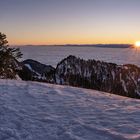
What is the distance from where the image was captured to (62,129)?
19.9 ft

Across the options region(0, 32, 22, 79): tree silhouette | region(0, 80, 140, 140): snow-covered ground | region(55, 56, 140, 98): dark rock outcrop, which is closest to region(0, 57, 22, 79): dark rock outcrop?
region(0, 32, 22, 79): tree silhouette

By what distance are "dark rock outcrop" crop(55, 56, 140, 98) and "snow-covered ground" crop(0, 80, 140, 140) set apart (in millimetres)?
14478

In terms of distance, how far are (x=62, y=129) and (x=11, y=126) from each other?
3.33 ft

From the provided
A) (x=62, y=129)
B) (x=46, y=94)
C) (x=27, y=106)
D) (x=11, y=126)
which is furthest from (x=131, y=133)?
(x=46, y=94)

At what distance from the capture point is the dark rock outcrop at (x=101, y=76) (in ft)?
81.7

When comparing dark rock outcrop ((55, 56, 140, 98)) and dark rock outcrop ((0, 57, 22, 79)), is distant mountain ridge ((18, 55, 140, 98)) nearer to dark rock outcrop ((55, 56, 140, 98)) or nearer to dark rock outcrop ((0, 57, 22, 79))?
dark rock outcrop ((55, 56, 140, 98))

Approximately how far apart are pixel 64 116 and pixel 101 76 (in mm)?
19542

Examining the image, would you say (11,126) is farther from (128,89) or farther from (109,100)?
(128,89)

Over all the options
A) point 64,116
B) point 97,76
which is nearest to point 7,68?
point 64,116

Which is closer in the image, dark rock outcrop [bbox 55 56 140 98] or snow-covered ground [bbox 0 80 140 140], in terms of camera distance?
snow-covered ground [bbox 0 80 140 140]

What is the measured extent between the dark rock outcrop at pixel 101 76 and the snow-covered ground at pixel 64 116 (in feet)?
47.5

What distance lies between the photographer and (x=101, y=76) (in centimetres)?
2638

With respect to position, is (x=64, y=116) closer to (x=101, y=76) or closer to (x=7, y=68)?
(x=7, y=68)

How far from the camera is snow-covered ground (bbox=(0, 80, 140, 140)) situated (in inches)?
228
